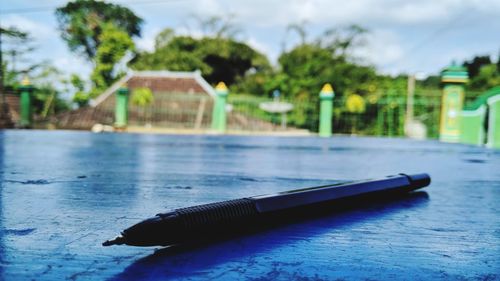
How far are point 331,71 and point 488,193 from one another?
18688mm

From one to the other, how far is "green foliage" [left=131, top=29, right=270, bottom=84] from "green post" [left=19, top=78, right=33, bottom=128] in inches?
539

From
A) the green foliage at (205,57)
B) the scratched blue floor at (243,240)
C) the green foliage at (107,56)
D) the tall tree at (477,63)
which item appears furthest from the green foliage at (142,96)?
the tall tree at (477,63)

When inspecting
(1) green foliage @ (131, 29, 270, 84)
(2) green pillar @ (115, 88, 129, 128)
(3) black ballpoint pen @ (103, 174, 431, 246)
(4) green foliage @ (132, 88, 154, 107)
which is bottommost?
(3) black ballpoint pen @ (103, 174, 431, 246)

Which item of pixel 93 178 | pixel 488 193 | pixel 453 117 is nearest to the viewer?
pixel 488 193

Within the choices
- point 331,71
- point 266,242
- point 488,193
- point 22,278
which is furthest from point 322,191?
point 331,71

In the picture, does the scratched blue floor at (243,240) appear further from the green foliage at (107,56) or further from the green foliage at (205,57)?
the green foliage at (205,57)

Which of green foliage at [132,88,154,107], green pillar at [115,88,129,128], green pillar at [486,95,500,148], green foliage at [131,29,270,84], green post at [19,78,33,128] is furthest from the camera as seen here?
green foliage at [131,29,270,84]

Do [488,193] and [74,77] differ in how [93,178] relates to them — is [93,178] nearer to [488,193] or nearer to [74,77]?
[488,193]

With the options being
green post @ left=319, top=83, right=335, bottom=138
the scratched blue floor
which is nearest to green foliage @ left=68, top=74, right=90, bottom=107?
green post @ left=319, top=83, right=335, bottom=138

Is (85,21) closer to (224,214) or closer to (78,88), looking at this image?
(78,88)

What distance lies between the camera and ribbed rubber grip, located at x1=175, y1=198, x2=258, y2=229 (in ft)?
2.64

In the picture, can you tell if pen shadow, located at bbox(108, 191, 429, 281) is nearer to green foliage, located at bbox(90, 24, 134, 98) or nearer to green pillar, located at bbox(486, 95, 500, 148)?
green pillar, located at bbox(486, 95, 500, 148)

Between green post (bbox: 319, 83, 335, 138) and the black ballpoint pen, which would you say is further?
green post (bbox: 319, 83, 335, 138)

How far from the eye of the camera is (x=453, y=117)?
31.5 feet
